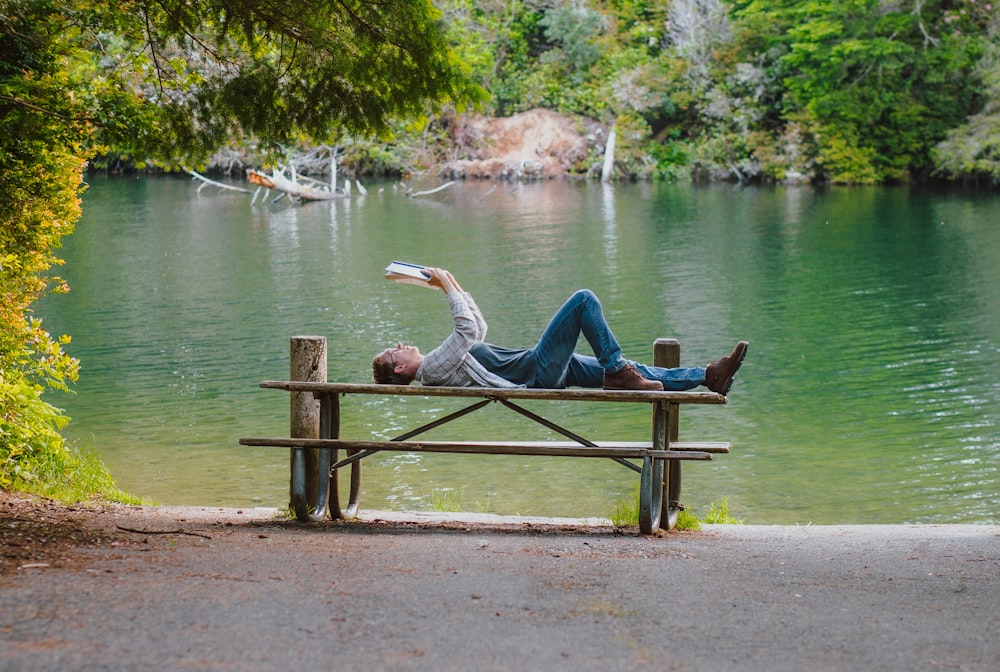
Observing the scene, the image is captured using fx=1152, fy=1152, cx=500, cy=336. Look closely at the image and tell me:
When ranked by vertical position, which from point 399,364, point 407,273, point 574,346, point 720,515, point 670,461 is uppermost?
point 407,273

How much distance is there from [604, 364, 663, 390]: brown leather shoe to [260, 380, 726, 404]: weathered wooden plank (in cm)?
8

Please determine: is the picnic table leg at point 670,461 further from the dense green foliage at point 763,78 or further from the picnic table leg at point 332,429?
the dense green foliage at point 763,78

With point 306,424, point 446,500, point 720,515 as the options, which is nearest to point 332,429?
point 306,424

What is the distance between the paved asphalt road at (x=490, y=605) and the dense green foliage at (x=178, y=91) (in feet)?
7.42

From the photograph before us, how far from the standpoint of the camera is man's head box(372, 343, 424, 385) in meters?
6.39

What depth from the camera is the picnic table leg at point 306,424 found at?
6.61m

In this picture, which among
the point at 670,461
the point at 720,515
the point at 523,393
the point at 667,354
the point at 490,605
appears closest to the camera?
the point at 490,605

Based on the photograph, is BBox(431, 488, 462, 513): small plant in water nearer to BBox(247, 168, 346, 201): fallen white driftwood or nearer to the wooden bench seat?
the wooden bench seat

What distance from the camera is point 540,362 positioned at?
6332 millimetres

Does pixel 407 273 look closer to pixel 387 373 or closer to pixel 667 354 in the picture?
pixel 387 373

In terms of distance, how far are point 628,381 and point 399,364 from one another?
4.17 ft

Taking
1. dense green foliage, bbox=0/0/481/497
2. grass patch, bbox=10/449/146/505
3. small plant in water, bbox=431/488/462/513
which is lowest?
small plant in water, bbox=431/488/462/513

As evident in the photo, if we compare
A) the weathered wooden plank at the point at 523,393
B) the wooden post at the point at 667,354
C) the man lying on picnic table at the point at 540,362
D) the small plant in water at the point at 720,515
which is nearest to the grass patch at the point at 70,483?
the weathered wooden plank at the point at 523,393

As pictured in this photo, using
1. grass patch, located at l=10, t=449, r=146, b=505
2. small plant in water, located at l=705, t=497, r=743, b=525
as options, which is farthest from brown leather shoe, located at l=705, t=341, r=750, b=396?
grass patch, located at l=10, t=449, r=146, b=505
